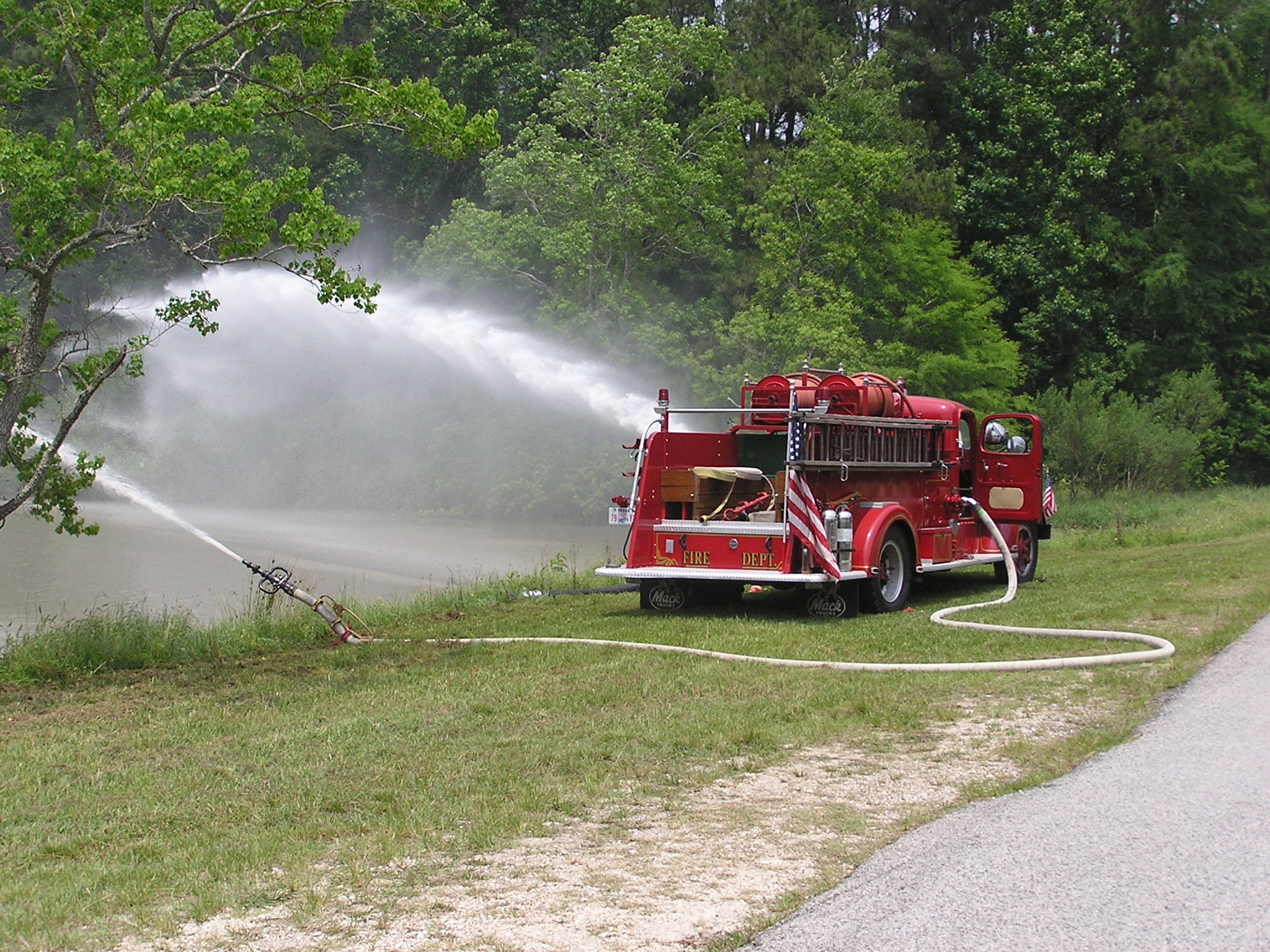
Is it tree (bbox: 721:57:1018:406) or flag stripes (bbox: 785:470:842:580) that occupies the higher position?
tree (bbox: 721:57:1018:406)

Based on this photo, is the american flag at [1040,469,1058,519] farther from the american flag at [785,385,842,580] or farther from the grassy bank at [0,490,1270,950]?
the american flag at [785,385,842,580]

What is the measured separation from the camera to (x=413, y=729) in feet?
26.1

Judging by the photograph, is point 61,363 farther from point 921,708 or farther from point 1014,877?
point 1014,877

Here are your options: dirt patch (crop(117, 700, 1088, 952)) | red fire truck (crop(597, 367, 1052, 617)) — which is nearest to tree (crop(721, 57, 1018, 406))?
red fire truck (crop(597, 367, 1052, 617))

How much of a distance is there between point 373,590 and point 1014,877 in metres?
14.7

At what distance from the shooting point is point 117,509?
114 feet

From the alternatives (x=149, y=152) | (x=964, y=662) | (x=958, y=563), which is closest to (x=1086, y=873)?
(x=964, y=662)

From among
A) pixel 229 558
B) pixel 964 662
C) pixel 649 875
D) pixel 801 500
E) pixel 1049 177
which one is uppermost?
pixel 1049 177

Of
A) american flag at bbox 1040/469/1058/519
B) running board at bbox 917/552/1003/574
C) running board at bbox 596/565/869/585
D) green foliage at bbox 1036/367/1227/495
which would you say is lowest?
running board at bbox 596/565/869/585

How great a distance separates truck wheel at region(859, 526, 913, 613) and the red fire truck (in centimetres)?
2

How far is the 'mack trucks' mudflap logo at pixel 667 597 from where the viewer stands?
14023mm

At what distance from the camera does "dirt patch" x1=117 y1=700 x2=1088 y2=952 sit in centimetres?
456

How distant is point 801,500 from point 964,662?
2.84 metres

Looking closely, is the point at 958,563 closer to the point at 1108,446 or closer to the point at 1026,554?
the point at 1026,554
